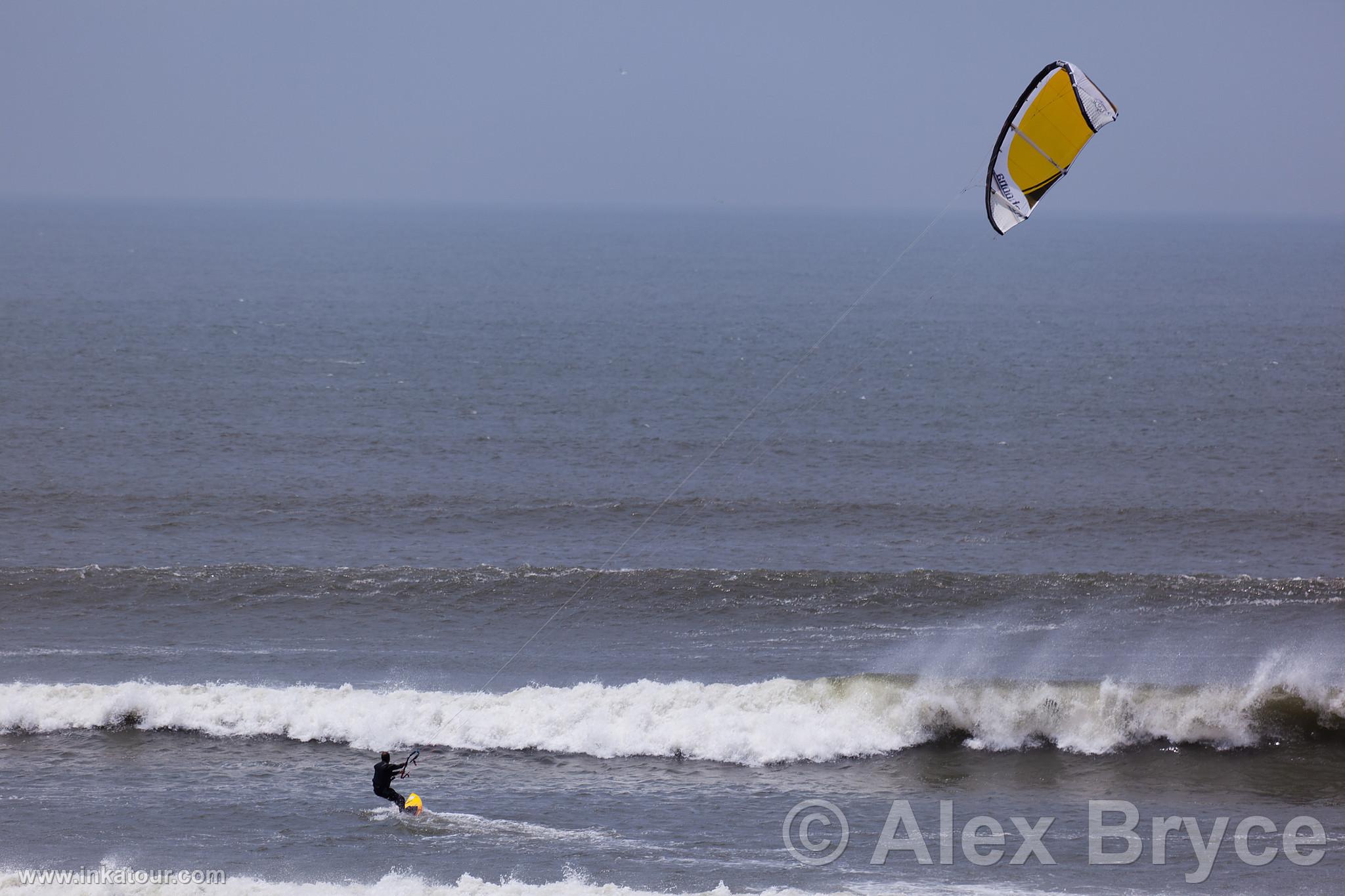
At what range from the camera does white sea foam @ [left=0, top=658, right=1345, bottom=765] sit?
20.9 m

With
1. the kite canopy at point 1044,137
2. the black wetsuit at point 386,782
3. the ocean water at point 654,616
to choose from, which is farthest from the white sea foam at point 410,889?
the kite canopy at point 1044,137

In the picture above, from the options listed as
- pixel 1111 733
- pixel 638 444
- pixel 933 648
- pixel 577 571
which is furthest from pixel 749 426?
pixel 1111 733

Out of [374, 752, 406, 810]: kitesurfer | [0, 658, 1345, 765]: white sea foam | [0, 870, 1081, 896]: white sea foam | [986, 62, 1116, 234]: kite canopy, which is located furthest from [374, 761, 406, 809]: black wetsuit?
[986, 62, 1116, 234]: kite canopy

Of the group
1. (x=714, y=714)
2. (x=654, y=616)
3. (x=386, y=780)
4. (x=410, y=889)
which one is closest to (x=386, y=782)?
(x=386, y=780)

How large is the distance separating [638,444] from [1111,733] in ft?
79.2

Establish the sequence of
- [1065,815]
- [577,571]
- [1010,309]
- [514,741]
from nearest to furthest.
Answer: [1065,815]
[514,741]
[577,571]
[1010,309]

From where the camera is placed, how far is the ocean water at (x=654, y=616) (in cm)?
1761

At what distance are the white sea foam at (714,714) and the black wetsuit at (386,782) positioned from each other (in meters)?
2.99

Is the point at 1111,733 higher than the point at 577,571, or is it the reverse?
the point at 577,571

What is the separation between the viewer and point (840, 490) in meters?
36.7

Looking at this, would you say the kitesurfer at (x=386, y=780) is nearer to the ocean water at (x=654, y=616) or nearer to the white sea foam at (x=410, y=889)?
the ocean water at (x=654, y=616)

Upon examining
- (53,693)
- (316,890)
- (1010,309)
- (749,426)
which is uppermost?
(1010,309)

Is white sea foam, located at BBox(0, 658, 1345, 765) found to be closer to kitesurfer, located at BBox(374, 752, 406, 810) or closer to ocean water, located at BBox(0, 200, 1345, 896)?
ocean water, located at BBox(0, 200, 1345, 896)

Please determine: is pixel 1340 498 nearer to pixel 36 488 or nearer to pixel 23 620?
pixel 23 620
